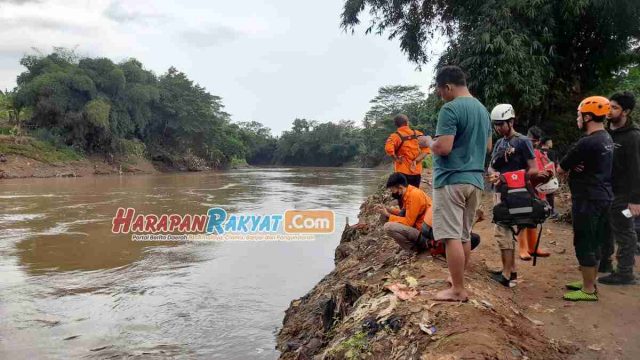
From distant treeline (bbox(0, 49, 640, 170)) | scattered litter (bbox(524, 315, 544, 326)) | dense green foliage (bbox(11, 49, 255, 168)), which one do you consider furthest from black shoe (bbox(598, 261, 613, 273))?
dense green foliage (bbox(11, 49, 255, 168))

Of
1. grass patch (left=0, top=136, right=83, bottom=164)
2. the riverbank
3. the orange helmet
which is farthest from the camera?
grass patch (left=0, top=136, right=83, bottom=164)

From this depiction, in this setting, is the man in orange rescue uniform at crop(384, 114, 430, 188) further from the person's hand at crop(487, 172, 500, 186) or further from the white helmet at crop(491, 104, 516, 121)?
the white helmet at crop(491, 104, 516, 121)

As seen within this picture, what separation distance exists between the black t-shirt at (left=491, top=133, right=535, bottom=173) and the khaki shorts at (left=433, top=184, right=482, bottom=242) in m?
1.23

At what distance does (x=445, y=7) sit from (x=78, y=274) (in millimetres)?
11135

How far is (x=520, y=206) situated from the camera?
13.3 feet

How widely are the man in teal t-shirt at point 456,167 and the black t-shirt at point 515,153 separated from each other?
1118mm

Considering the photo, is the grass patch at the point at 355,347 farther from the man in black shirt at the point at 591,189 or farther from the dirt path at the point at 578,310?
the man in black shirt at the point at 591,189

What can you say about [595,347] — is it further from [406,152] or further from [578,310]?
[406,152]

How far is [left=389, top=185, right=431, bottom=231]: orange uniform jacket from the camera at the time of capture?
4473mm

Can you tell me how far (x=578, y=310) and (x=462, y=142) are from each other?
1671 millimetres

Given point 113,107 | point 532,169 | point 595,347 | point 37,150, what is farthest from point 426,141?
point 113,107

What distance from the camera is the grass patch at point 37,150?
30484 millimetres

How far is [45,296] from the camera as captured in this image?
6027 millimetres

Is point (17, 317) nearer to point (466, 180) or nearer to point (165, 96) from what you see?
point (466, 180)
